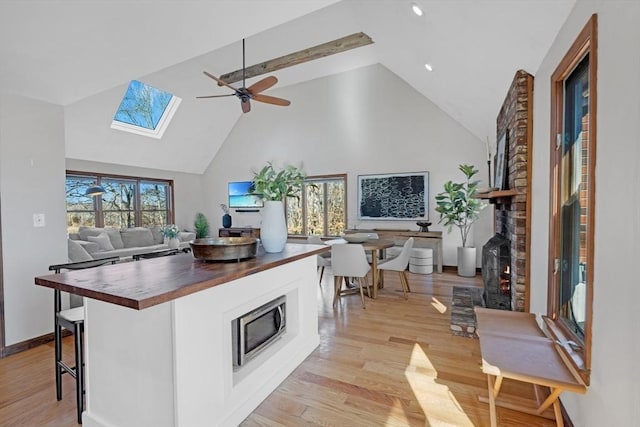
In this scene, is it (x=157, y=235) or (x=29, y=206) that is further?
(x=157, y=235)

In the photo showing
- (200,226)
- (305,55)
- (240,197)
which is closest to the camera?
(305,55)

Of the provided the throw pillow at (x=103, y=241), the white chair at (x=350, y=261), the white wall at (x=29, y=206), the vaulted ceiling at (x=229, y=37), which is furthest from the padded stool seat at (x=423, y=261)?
the throw pillow at (x=103, y=241)

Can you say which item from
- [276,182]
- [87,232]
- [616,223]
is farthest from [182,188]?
[616,223]

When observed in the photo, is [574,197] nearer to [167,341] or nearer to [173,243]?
[167,341]

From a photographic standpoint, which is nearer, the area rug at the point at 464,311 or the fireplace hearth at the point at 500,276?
the area rug at the point at 464,311

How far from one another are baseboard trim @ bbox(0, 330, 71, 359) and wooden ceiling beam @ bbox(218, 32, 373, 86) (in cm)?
518

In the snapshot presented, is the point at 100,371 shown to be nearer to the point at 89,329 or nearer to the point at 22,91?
the point at 89,329

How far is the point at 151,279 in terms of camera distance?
4.79ft

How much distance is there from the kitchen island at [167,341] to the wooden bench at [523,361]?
1.30 meters

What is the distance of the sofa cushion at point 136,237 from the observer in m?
6.46

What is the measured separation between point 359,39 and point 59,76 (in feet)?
13.6

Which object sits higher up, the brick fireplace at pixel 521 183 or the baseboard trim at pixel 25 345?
the brick fireplace at pixel 521 183

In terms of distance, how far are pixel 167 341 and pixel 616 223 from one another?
1.95 meters

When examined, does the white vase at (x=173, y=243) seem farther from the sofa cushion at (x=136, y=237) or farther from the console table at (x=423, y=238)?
the console table at (x=423, y=238)
